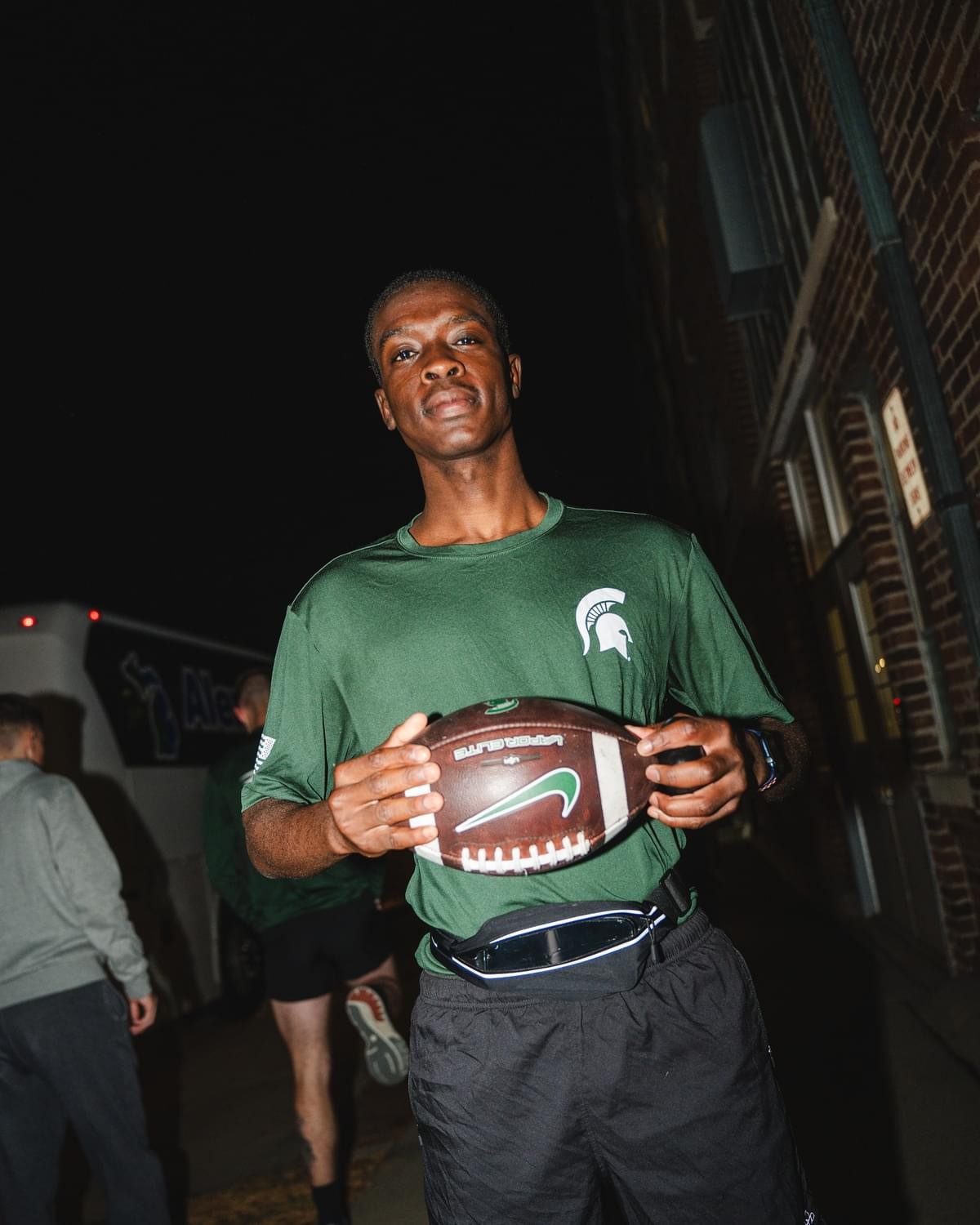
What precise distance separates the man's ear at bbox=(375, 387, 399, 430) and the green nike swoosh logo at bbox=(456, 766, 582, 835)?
99 cm

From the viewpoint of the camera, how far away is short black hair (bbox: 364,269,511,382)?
7.73 ft

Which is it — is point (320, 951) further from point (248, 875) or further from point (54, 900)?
point (54, 900)

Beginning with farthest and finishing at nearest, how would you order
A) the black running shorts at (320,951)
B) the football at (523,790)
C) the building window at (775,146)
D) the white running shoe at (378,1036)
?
the building window at (775,146) → the white running shoe at (378,1036) → the black running shorts at (320,951) → the football at (523,790)

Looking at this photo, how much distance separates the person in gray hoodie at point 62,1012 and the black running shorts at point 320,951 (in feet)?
2.06

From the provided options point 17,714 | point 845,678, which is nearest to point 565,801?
point 17,714

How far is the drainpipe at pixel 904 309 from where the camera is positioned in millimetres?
4617

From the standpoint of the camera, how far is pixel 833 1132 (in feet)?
14.1

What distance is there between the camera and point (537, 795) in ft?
6.06

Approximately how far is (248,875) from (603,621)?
3.64 m

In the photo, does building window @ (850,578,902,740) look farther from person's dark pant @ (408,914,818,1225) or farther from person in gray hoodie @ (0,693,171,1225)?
person's dark pant @ (408,914,818,1225)

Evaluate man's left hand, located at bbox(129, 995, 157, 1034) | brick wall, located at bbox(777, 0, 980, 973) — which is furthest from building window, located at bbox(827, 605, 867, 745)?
man's left hand, located at bbox(129, 995, 157, 1034)

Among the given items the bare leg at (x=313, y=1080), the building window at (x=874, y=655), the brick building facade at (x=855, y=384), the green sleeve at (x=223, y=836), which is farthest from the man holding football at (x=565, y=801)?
the building window at (x=874, y=655)

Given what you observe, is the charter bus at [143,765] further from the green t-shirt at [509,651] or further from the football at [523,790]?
the football at [523,790]

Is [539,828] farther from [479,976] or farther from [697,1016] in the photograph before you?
[697,1016]
